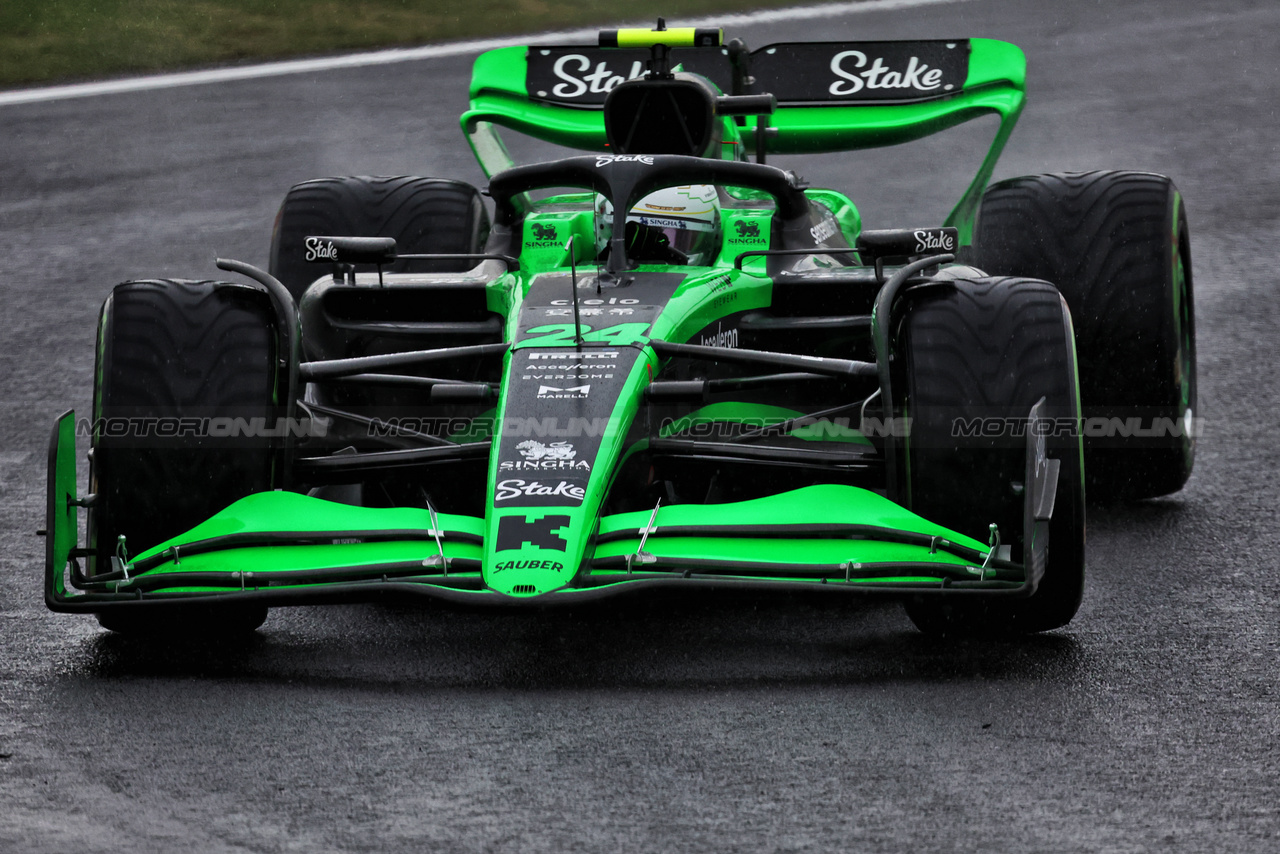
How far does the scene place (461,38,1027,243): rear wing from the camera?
8.41 meters

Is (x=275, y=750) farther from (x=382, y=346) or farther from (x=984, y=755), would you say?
(x=382, y=346)

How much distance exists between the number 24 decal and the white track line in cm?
1118

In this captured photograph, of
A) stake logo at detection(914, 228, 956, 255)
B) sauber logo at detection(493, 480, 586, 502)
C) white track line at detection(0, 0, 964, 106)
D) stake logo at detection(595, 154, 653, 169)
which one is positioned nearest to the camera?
sauber logo at detection(493, 480, 586, 502)

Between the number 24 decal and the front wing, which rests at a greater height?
the number 24 decal

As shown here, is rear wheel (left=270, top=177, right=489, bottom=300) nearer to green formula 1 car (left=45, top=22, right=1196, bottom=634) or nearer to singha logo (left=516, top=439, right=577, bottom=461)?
green formula 1 car (left=45, top=22, right=1196, bottom=634)

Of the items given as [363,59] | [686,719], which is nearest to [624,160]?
[686,719]

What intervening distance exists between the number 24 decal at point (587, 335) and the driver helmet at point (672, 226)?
0.93 m

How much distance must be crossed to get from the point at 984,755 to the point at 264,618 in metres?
2.22

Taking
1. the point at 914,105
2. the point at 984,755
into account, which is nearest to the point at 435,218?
the point at 914,105

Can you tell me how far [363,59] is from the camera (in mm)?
17172

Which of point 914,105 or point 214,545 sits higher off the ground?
point 914,105

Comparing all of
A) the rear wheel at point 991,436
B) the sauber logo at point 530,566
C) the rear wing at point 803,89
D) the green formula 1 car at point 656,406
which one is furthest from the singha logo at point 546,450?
the rear wing at point 803,89

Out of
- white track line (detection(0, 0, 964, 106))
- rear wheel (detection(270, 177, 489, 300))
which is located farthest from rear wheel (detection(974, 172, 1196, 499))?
white track line (detection(0, 0, 964, 106))

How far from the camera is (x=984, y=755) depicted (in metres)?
4.33
